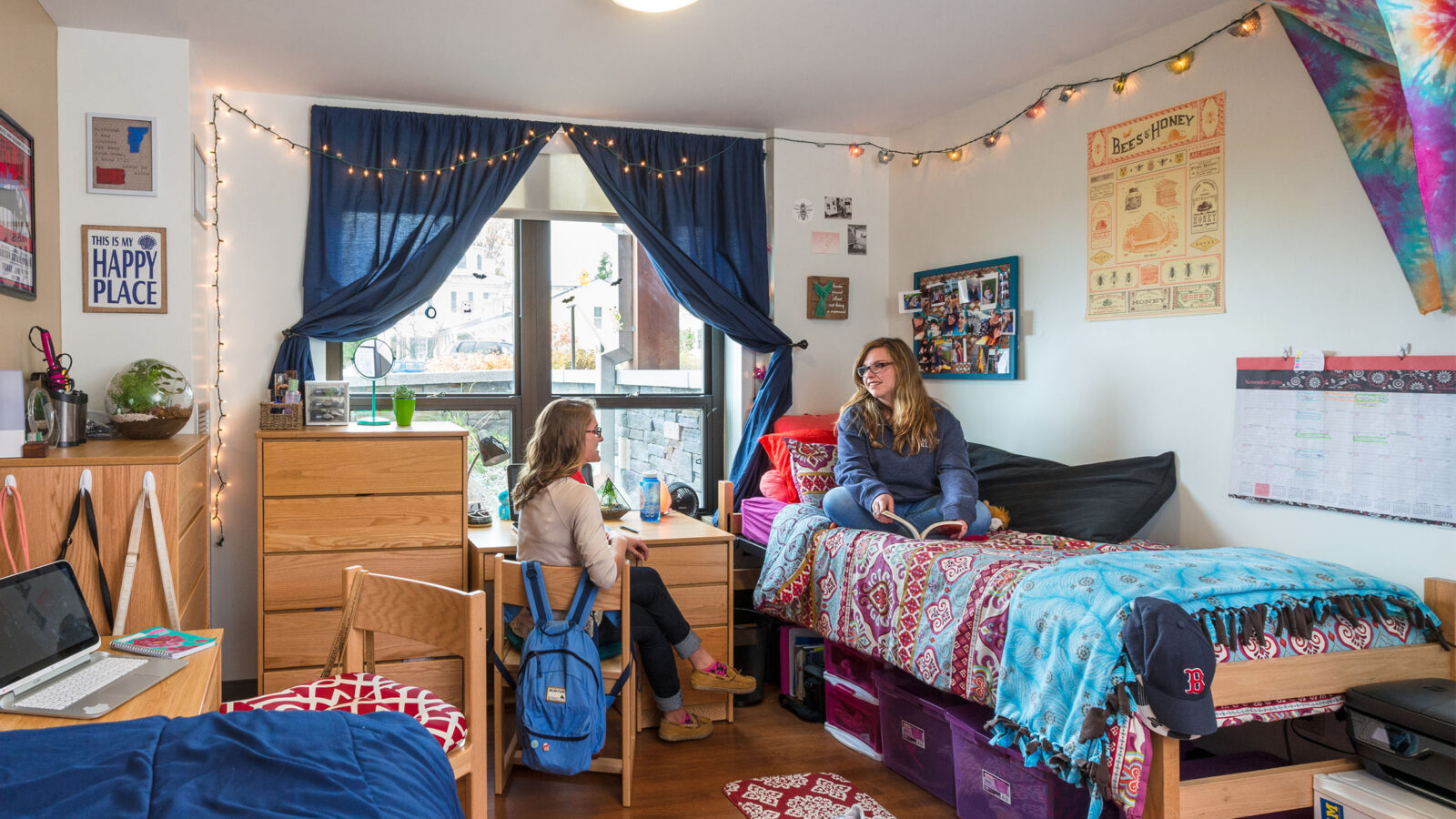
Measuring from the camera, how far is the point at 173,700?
1.70m

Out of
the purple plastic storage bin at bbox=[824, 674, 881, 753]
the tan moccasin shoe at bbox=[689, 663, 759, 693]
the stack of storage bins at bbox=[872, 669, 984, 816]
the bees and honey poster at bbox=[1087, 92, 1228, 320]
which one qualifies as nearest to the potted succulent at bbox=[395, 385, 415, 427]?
the tan moccasin shoe at bbox=[689, 663, 759, 693]

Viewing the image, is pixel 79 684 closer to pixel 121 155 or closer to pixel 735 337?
pixel 121 155

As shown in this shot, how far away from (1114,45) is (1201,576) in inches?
77.6

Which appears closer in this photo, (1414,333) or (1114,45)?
(1414,333)

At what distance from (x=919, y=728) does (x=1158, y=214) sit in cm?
182

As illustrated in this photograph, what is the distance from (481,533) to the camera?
3574mm

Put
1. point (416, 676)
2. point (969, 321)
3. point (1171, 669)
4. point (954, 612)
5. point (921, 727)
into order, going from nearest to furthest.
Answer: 1. point (1171, 669)
2. point (954, 612)
3. point (921, 727)
4. point (416, 676)
5. point (969, 321)

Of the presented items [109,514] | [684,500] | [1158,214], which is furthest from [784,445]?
[109,514]

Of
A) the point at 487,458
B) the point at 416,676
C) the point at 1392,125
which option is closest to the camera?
the point at 1392,125

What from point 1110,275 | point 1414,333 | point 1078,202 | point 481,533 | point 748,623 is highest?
point 1078,202

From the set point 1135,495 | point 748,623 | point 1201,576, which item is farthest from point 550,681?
point 1135,495

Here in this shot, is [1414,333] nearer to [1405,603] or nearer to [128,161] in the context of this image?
[1405,603]

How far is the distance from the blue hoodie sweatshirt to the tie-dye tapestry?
1.41 m

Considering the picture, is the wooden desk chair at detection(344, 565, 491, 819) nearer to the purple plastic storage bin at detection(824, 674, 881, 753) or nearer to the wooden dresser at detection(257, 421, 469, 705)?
the wooden dresser at detection(257, 421, 469, 705)
